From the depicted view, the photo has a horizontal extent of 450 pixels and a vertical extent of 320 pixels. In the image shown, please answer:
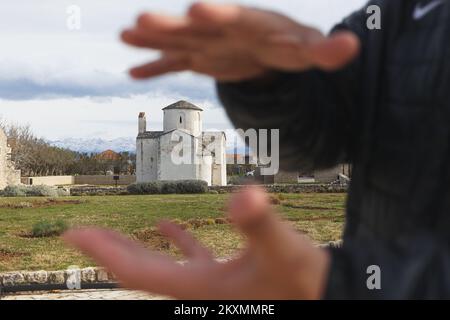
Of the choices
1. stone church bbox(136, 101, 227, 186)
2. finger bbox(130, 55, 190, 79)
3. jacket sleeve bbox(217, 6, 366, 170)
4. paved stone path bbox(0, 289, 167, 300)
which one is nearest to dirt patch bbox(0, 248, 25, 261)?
paved stone path bbox(0, 289, 167, 300)

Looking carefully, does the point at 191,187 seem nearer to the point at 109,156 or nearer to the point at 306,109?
the point at 306,109

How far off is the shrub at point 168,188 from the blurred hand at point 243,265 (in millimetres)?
31593

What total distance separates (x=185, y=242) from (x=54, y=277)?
813 centimetres

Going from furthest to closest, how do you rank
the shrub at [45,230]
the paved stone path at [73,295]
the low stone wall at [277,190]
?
the low stone wall at [277,190] → the shrub at [45,230] → the paved stone path at [73,295]

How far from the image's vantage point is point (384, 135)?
106cm

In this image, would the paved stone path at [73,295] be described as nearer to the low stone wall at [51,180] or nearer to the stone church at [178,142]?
the stone church at [178,142]

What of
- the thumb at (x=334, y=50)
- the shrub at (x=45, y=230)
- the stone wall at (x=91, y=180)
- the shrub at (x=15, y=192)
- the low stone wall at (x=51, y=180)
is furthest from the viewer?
the stone wall at (x=91, y=180)

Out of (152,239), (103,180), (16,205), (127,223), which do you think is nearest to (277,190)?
(16,205)

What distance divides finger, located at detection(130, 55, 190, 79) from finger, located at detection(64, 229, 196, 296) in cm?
27

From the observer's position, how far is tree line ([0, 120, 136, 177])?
6575 cm

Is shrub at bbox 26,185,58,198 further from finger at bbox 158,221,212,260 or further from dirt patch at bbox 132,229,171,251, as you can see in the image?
finger at bbox 158,221,212,260

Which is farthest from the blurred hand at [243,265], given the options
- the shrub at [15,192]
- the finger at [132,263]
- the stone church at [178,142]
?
the stone church at [178,142]

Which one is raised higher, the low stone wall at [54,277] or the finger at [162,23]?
the finger at [162,23]

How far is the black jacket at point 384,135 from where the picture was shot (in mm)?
897
